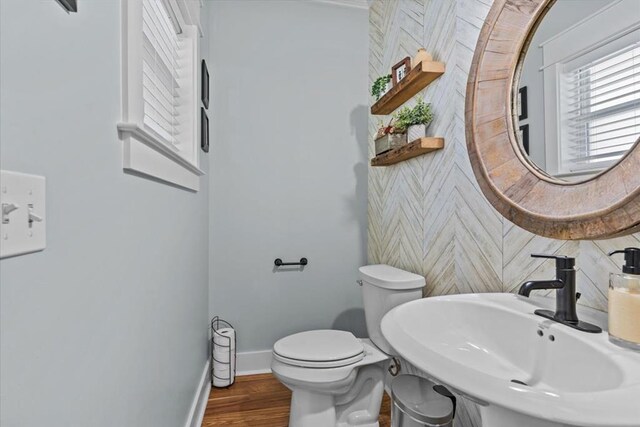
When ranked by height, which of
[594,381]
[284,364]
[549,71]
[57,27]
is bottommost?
[284,364]

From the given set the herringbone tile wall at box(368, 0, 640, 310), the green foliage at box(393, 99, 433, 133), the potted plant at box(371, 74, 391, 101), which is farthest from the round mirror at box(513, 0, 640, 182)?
the potted plant at box(371, 74, 391, 101)

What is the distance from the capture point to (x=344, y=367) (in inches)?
65.4

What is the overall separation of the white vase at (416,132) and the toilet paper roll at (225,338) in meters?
1.55

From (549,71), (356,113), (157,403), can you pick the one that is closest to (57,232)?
(157,403)

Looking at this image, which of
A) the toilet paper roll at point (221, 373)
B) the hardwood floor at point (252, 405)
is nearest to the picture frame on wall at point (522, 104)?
the hardwood floor at point (252, 405)

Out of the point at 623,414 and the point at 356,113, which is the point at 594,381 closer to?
the point at 623,414

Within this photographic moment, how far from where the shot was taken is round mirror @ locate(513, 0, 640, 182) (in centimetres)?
88

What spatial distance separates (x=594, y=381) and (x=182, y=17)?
6.42 feet

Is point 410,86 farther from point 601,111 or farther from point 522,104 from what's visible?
point 601,111

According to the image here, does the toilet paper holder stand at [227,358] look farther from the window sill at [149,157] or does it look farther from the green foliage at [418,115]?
the green foliage at [418,115]

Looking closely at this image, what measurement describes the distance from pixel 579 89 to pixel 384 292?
3.64ft

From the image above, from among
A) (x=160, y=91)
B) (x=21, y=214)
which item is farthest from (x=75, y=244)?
(x=160, y=91)

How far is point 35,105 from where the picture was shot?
49 centimetres

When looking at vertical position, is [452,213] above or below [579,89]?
below
